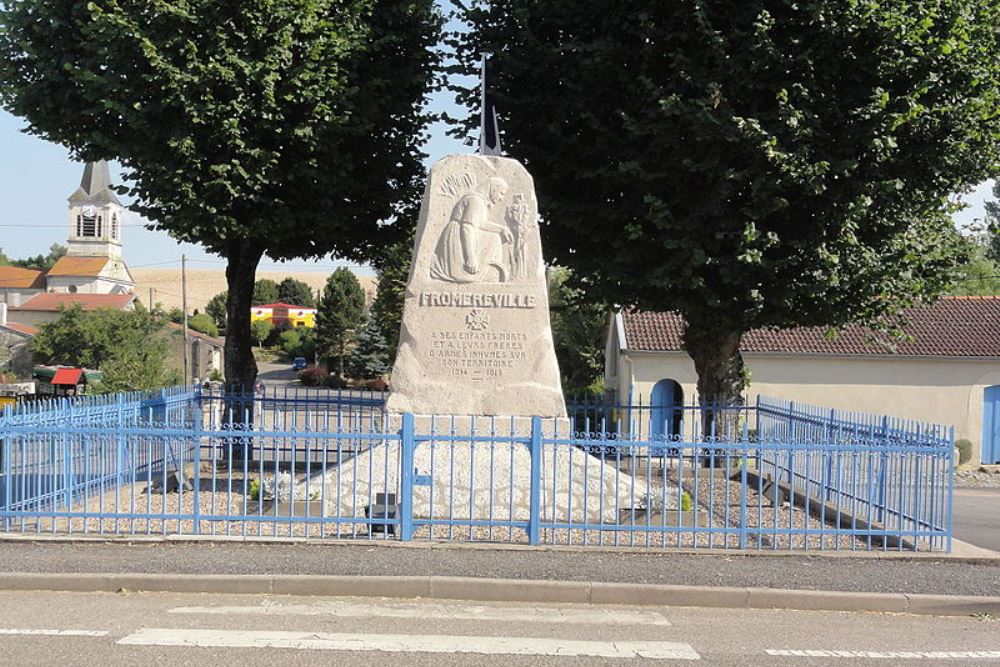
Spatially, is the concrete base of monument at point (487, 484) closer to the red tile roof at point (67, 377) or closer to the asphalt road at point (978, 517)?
the asphalt road at point (978, 517)

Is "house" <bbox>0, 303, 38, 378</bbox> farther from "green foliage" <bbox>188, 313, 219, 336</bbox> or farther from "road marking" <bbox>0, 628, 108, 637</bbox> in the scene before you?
"road marking" <bbox>0, 628, 108, 637</bbox>

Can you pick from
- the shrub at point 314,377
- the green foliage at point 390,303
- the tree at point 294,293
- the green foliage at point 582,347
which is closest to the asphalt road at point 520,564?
the green foliage at point 582,347

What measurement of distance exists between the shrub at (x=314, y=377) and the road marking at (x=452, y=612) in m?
54.1

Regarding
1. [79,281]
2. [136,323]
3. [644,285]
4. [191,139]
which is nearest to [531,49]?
[644,285]

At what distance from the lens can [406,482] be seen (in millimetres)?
8906

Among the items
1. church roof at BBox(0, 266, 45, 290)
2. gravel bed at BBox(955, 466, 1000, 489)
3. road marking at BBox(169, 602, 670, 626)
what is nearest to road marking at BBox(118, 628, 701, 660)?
road marking at BBox(169, 602, 670, 626)

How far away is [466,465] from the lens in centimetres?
1030

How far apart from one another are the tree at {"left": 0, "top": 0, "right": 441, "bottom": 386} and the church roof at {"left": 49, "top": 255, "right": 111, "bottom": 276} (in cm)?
8674

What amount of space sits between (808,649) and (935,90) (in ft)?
27.5

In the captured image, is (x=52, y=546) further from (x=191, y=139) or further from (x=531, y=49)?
(x=531, y=49)

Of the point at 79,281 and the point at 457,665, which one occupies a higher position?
the point at 79,281

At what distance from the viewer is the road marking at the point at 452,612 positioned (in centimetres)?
698

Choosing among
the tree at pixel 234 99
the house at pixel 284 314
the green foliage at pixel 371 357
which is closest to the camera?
the tree at pixel 234 99

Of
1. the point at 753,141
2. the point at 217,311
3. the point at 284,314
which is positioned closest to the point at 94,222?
the point at 217,311
